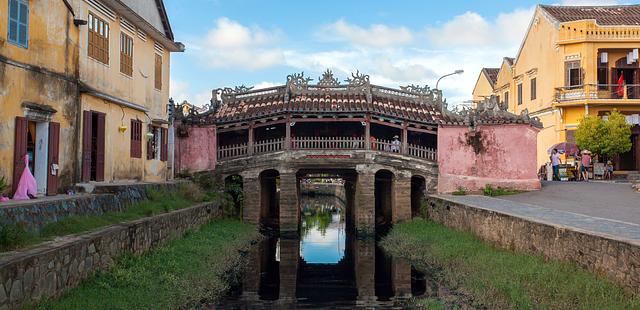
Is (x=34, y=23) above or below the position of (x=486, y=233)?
above

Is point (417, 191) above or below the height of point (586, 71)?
below

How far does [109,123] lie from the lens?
1627 centimetres

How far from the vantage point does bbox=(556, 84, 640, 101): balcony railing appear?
30016 millimetres

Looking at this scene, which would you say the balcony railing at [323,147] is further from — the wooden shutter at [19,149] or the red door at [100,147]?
the wooden shutter at [19,149]

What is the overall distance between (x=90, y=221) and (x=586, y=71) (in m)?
26.4

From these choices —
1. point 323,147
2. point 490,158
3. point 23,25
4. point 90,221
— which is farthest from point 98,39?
point 490,158

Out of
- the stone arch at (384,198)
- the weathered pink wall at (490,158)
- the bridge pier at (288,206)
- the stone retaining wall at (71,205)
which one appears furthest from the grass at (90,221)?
the weathered pink wall at (490,158)

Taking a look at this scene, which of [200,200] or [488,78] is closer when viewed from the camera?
[200,200]

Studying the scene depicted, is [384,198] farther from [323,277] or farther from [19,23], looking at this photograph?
[19,23]

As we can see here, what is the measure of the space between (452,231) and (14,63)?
12302 mm

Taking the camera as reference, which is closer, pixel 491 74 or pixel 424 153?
pixel 424 153

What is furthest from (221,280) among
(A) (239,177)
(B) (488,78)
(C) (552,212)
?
(B) (488,78)

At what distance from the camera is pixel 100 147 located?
15.7m

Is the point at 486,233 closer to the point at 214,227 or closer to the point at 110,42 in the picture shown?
the point at 214,227
